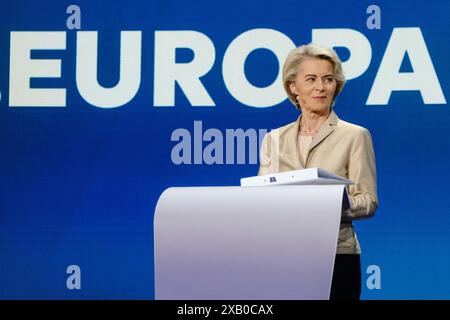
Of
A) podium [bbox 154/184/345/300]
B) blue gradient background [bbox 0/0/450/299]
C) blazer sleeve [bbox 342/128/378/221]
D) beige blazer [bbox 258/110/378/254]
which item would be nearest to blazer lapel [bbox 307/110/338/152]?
beige blazer [bbox 258/110/378/254]

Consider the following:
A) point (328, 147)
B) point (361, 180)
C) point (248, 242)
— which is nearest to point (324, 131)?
point (328, 147)

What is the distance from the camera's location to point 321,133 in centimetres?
333

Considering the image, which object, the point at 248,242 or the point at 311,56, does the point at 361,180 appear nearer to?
the point at 311,56

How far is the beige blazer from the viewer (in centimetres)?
302

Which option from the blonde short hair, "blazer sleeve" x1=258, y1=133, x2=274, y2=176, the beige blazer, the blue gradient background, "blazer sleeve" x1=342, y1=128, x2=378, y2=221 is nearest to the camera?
"blazer sleeve" x1=342, y1=128, x2=378, y2=221

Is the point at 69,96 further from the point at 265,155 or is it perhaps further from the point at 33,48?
the point at 265,155

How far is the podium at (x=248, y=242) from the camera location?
236 cm

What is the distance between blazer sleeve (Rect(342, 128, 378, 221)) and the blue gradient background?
111 cm

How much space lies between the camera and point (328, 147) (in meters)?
3.28

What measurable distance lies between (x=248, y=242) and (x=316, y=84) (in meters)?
1.20

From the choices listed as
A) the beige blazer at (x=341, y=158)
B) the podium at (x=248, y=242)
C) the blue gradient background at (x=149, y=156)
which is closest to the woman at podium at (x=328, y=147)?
the beige blazer at (x=341, y=158)

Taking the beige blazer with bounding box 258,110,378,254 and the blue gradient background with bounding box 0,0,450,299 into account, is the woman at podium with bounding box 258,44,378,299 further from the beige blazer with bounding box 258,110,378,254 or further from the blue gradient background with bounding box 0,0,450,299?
the blue gradient background with bounding box 0,0,450,299

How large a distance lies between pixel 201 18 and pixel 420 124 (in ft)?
3.98
